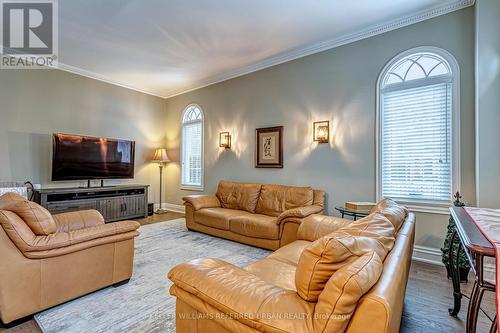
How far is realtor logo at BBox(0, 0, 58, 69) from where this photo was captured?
120 inches

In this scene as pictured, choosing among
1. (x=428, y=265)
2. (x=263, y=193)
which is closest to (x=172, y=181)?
(x=263, y=193)

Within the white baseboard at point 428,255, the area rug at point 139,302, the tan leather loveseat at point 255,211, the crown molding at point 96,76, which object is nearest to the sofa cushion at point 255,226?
the tan leather loveseat at point 255,211

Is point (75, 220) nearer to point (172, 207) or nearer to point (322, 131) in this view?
point (322, 131)

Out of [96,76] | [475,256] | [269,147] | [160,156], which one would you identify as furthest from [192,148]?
[475,256]

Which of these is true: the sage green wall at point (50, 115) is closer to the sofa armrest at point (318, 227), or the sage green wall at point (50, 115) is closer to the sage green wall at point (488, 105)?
the sofa armrest at point (318, 227)

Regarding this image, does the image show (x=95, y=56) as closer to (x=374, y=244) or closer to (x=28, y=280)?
(x=28, y=280)

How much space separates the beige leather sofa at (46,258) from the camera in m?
1.76

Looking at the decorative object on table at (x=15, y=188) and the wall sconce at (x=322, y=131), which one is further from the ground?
the wall sconce at (x=322, y=131)

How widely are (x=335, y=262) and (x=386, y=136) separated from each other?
2.93 meters

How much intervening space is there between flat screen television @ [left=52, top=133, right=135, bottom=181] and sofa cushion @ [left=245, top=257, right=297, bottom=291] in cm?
449

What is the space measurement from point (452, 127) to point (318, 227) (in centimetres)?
206

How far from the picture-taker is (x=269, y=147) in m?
4.52

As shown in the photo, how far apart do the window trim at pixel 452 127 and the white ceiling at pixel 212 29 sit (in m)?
0.46

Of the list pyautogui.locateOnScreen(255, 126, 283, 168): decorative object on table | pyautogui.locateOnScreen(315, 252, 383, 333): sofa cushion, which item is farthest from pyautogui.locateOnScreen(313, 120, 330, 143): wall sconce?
pyautogui.locateOnScreen(315, 252, 383, 333): sofa cushion
